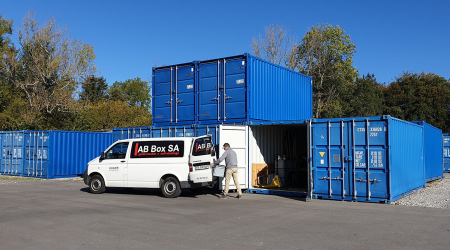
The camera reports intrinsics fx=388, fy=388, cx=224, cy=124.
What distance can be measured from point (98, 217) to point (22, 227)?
172 centimetres

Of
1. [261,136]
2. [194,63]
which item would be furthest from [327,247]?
[194,63]

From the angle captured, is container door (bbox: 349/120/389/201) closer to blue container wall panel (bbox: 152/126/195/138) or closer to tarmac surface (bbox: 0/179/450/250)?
tarmac surface (bbox: 0/179/450/250)

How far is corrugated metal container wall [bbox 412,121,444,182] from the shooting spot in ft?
57.5

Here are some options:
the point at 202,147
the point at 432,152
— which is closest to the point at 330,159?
the point at 202,147


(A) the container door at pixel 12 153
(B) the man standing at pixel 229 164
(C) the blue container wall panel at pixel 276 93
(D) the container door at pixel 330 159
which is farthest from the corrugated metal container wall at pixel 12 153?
(D) the container door at pixel 330 159

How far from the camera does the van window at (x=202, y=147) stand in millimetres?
12828

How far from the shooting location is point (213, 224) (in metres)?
8.49

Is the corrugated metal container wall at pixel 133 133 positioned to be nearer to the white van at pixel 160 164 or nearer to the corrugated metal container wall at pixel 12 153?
the white van at pixel 160 164

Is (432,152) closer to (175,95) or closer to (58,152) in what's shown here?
(175,95)

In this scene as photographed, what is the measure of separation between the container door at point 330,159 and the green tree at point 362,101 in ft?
112

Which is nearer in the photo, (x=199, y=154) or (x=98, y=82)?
(x=199, y=154)

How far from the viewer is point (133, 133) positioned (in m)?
17.6

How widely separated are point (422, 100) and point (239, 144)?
41.2m

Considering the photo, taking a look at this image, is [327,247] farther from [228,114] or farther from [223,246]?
[228,114]
